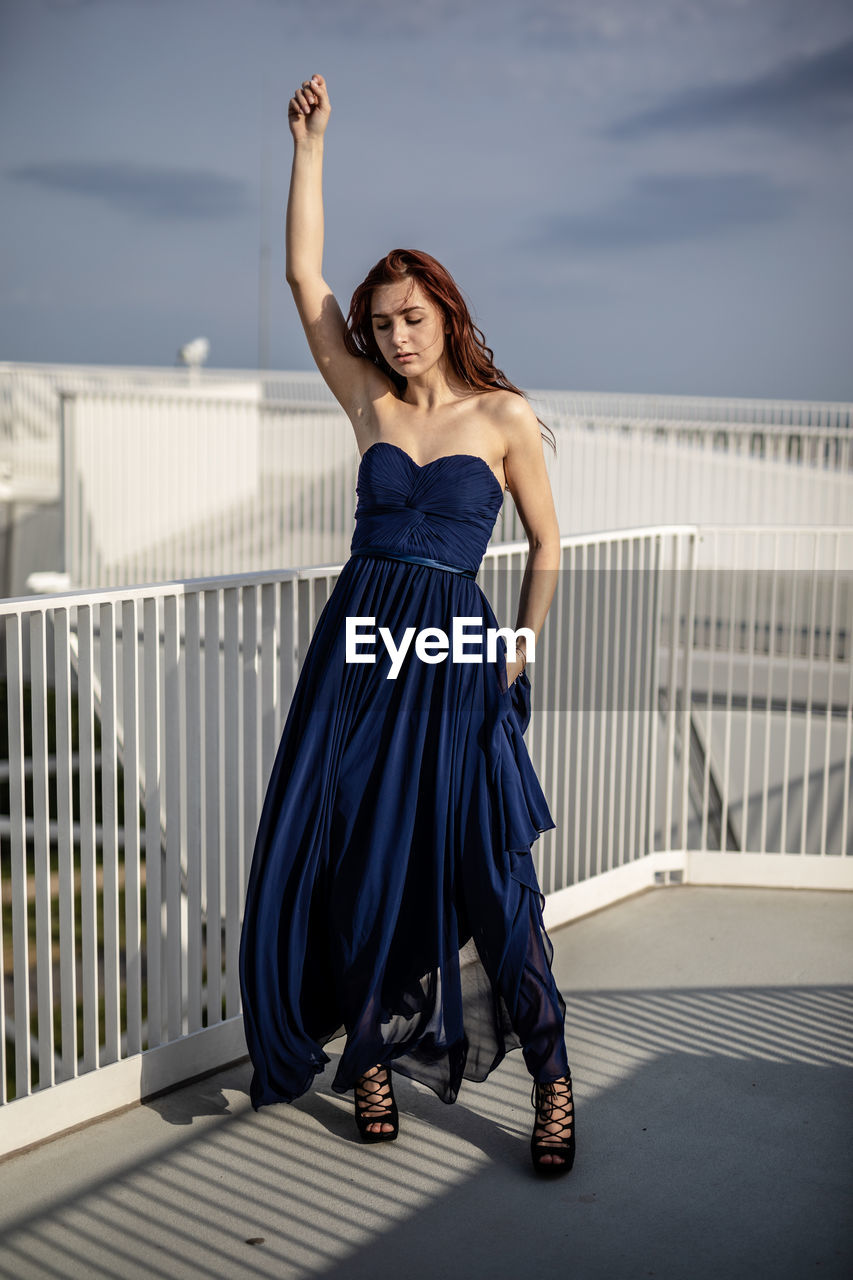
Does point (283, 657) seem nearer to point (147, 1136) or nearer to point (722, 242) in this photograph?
point (147, 1136)

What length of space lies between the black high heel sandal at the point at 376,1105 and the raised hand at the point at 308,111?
6.62 ft

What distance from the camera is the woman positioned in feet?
8.83

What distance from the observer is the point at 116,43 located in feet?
119

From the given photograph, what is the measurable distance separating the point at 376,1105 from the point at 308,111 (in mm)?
2138

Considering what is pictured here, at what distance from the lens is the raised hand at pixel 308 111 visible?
2.79 metres

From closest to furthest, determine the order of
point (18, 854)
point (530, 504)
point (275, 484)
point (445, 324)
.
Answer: point (18, 854) → point (445, 324) → point (530, 504) → point (275, 484)

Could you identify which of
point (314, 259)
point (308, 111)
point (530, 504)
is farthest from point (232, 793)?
point (308, 111)

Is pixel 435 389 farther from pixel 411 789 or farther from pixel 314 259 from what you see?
pixel 411 789

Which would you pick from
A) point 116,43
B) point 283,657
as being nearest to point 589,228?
point 116,43

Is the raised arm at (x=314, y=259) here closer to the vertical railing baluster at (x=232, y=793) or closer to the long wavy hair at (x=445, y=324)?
the long wavy hair at (x=445, y=324)

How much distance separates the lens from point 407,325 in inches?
107

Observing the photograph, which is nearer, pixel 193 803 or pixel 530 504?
pixel 530 504

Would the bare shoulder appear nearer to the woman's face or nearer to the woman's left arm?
the woman's left arm

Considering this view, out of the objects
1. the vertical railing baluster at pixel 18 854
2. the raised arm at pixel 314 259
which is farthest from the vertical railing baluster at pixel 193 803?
the raised arm at pixel 314 259
